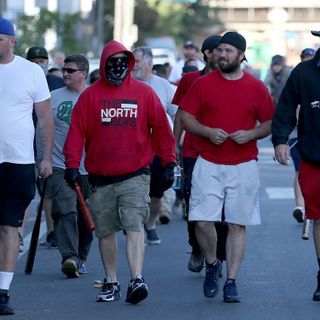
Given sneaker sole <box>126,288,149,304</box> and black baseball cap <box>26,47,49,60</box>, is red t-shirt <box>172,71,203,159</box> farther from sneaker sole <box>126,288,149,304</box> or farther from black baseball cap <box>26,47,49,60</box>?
black baseball cap <box>26,47,49,60</box>

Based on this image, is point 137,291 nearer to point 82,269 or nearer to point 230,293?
point 230,293

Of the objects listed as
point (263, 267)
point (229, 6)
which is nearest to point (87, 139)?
point (263, 267)

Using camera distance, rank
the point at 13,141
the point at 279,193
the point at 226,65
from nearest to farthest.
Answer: the point at 13,141 < the point at 226,65 < the point at 279,193

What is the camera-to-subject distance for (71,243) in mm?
11820

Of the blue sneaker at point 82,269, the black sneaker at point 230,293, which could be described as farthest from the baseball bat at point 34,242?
the black sneaker at point 230,293

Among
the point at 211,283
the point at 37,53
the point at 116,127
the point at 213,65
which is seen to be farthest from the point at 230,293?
the point at 37,53

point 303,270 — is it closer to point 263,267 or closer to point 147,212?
point 263,267

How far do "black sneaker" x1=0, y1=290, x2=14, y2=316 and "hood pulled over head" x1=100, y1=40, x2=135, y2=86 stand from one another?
5.64 ft

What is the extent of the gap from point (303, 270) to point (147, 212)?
86.7 inches

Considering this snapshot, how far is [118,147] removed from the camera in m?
10.1

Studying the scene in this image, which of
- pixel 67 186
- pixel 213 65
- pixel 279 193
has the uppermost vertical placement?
pixel 213 65

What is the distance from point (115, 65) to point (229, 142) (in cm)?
100

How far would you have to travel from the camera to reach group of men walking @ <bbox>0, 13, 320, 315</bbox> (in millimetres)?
9844

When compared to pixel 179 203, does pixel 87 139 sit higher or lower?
higher
